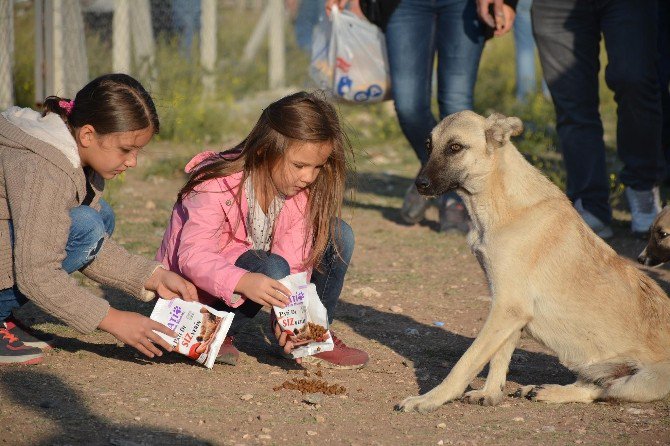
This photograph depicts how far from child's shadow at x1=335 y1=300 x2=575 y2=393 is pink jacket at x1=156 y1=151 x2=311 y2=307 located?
0.73 meters

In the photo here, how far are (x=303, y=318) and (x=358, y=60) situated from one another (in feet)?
12.9

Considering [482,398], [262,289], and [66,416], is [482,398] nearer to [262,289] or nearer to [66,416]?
[262,289]

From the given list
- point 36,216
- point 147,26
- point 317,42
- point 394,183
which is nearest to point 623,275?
point 36,216

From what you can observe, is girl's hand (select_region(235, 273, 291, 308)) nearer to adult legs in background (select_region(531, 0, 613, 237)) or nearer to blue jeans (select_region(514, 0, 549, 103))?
adult legs in background (select_region(531, 0, 613, 237))

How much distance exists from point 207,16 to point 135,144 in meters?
8.02

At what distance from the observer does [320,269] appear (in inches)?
178

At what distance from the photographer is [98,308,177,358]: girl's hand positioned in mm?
3871

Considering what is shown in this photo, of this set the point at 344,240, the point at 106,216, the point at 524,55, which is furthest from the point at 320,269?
the point at 524,55

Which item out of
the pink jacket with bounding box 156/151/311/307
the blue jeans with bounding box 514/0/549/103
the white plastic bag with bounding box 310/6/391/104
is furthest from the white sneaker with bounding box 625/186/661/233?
the blue jeans with bounding box 514/0/549/103

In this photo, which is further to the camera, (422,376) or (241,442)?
(422,376)

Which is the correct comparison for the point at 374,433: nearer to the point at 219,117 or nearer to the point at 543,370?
the point at 543,370

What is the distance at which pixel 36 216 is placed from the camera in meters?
3.73

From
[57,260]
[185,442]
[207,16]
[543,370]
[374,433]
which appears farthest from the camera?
[207,16]

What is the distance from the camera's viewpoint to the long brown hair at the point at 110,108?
396 centimetres
